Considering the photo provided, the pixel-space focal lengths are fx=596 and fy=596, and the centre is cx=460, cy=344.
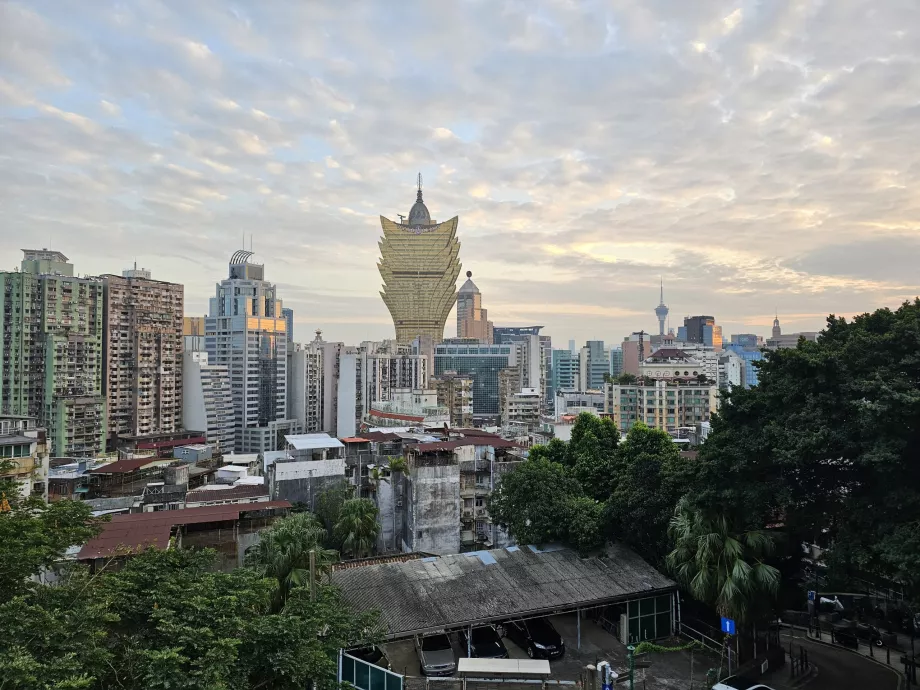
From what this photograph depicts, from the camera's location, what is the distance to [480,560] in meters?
22.4

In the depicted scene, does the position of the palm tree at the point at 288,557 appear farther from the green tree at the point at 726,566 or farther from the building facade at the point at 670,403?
the building facade at the point at 670,403

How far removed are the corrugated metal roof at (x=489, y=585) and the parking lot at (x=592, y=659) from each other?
6.16 ft

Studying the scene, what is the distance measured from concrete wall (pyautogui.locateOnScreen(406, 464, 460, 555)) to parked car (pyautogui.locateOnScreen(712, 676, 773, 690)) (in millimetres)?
16130

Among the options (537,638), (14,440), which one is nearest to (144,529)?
(14,440)

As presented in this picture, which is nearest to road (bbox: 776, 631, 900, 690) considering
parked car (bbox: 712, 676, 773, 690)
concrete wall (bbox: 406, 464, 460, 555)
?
parked car (bbox: 712, 676, 773, 690)

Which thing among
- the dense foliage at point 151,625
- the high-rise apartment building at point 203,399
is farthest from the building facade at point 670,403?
the dense foliage at point 151,625

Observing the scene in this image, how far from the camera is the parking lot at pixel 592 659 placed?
1903 centimetres

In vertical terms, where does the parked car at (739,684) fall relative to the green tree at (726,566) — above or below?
below

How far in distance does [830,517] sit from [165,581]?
18.9 meters

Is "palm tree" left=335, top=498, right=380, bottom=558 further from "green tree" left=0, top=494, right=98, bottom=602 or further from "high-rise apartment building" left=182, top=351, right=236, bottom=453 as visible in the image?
"high-rise apartment building" left=182, top=351, right=236, bottom=453

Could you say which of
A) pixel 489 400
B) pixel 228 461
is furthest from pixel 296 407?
pixel 489 400

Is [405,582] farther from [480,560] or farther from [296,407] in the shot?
[296,407]

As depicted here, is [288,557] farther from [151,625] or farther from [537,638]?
[537,638]

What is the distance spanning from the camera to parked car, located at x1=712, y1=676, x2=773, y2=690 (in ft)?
54.6
